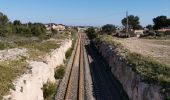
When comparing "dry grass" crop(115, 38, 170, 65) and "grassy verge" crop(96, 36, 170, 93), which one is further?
"dry grass" crop(115, 38, 170, 65)

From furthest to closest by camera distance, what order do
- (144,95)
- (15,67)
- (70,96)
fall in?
(70,96)
(15,67)
(144,95)

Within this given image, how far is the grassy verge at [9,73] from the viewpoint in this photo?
16.0m

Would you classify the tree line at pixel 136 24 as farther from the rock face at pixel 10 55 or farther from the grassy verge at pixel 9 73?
the grassy verge at pixel 9 73

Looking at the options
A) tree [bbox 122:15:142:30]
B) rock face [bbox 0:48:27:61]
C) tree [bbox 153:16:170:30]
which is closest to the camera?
rock face [bbox 0:48:27:61]

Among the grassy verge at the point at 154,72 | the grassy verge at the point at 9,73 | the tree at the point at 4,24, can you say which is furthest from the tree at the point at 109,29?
the grassy verge at the point at 9,73

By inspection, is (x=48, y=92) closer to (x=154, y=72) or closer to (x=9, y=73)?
(x=9, y=73)

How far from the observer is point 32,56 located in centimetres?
2912

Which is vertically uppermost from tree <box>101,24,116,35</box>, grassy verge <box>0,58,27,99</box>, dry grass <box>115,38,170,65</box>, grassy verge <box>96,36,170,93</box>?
grassy verge <box>0,58,27,99</box>

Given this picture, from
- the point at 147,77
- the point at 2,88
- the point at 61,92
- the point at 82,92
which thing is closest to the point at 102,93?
the point at 82,92

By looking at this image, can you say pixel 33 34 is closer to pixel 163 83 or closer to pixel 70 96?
pixel 70 96

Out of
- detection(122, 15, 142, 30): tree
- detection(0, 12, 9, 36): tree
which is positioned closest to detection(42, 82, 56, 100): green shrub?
Answer: detection(0, 12, 9, 36): tree

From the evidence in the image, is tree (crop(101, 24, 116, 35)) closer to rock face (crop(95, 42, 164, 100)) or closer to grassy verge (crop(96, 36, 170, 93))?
rock face (crop(95, 42, 164, 100))

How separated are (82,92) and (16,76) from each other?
20.8 ft

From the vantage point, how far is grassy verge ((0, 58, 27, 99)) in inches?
628
